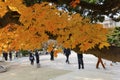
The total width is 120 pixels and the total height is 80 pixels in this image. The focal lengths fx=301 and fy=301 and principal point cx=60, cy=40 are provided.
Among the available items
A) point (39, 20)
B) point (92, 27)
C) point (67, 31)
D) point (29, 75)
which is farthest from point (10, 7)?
point (29, 75)

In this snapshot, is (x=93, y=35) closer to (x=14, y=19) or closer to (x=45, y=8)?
(x=45, y=8)

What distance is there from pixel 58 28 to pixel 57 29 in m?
0.03

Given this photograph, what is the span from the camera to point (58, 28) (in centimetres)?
377

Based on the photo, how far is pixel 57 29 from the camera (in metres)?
3.79

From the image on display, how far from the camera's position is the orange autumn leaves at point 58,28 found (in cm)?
367

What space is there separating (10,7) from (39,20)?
41 cm

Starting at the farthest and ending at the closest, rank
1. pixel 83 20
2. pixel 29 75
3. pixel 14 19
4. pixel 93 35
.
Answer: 1. pixel 29 75
2. pixel 14 19
3. pixel 83 20
4. pixel 93 35

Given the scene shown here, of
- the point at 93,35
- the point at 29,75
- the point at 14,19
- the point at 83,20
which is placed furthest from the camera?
the point at 29,75

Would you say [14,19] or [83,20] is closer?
[83,20]

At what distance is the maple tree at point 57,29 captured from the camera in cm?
367

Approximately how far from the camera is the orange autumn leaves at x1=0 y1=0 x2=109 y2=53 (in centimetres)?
367

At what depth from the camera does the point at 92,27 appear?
3.73 meters

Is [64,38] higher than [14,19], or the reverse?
[14,19]

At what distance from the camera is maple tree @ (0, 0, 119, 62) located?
3.67m
